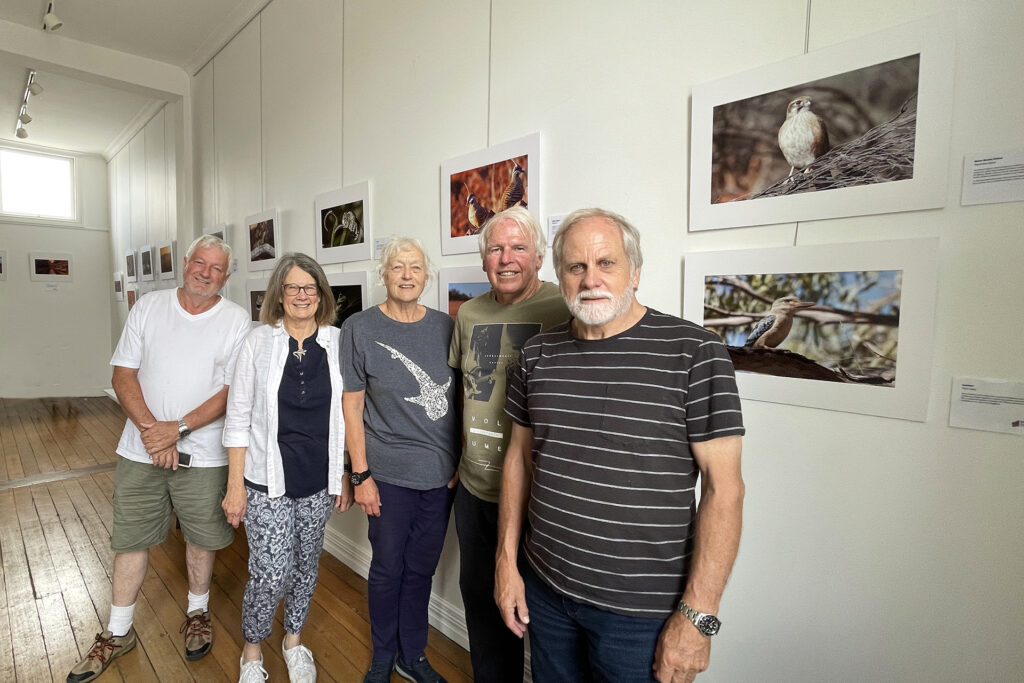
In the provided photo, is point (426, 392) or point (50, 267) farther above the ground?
point (50, 267)

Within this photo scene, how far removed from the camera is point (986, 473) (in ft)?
4.00

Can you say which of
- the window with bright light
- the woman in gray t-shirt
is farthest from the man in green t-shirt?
the window with bright light

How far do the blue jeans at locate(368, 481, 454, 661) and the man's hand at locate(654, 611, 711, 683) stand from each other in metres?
1.15

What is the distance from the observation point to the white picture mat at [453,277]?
7.91 ft

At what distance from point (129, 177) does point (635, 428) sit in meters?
9.33

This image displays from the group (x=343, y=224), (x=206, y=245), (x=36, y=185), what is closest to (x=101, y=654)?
(x=206, y=245)

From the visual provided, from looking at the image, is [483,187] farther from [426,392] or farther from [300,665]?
[300,665]

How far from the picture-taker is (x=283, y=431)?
206cm

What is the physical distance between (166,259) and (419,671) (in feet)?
19.1

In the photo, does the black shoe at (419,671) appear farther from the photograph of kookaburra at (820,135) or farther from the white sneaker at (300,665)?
the photograph of kookaburra at (820,135)

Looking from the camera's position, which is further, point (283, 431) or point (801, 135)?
point (283, 431)

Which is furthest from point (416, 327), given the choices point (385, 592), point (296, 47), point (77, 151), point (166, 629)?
point (77, 151)

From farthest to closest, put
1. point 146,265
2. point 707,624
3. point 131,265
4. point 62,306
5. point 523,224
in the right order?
point 62,306 → point 131,265 → point 146,265 → point 523,224 → point 707,624

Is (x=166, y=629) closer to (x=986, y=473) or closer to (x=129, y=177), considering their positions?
(x=986, y=473)
